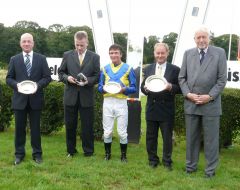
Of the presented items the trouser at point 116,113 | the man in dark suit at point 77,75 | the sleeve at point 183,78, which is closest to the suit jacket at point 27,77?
the man in dark suit at point 77,75

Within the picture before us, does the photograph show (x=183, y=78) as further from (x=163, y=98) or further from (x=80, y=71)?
(x=80, y=71)

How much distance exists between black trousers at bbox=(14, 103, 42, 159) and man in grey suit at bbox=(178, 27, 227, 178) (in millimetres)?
2392

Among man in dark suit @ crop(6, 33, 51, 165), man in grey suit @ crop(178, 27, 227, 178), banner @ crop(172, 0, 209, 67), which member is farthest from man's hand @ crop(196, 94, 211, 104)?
banner @ crop(172, 0, 209, 67)

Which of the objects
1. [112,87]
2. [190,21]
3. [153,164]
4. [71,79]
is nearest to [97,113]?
[71,79]

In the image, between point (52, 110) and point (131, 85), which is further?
point (52, 110)

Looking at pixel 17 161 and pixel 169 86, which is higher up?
pixel 169 86

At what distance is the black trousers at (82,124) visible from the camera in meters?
6.70

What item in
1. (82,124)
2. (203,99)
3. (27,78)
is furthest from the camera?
(82,124)

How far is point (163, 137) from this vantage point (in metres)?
5.99

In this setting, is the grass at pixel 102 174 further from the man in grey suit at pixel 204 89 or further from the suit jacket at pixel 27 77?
the suit jacket at pixel 27 77

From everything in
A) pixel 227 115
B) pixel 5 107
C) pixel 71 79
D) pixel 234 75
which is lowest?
pixel 5 107

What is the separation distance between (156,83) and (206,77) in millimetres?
743

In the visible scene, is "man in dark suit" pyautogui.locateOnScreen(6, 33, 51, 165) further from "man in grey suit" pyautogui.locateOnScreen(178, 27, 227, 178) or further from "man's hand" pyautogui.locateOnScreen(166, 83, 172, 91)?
"man in grey suit" pyautogui.locateOnScreen(178, 27, 227, 178)

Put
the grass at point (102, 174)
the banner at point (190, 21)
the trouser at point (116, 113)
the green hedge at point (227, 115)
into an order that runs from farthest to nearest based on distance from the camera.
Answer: the banner at point (190, 21) → the green hedge at point (227, 115) → the trouser at point (116, 113) → the grass at point (102, 174)
